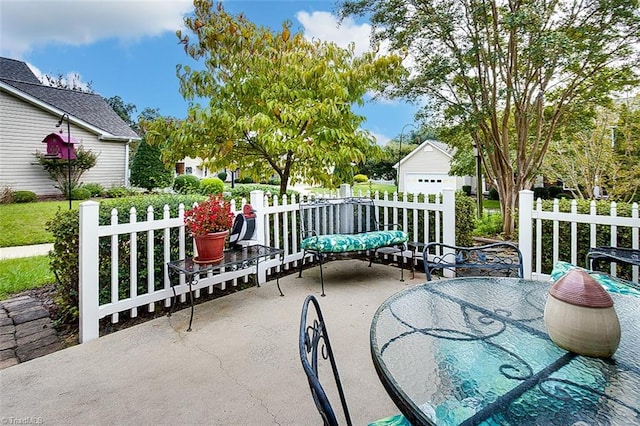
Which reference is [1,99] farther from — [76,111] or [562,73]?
[562,73]

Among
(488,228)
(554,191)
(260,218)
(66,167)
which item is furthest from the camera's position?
(554,191)

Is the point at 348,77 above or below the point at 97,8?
below

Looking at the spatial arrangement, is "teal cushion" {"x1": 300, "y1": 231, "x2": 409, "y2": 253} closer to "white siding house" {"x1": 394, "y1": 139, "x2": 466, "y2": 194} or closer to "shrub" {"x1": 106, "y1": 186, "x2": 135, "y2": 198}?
"shrub" {"x1": 106, "y1": 186, "x2": 135, "y2": 198}

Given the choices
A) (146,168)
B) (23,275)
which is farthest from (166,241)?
(146,168)

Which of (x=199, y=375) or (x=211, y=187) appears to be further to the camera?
(x=211, y=187)

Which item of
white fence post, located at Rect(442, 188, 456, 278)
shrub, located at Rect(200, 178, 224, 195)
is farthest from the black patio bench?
shrub, located at Rect(200, 178, 224, 195)

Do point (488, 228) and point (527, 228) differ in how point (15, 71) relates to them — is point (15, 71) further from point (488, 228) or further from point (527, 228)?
point (527, 228)

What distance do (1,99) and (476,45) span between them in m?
13.7

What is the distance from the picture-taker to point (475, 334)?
1339 millimetres

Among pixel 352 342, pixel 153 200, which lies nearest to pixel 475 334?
pixel 352 342

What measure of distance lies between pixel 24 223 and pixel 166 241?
685cm

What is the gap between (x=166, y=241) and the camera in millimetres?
3117

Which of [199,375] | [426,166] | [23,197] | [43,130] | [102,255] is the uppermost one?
[43,130]

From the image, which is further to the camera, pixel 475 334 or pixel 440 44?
pixel 440 44
